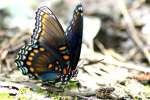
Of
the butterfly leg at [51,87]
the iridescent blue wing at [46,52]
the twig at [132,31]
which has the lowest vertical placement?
the butterfly leg at [51,87]

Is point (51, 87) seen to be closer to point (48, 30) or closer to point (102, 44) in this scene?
point (48, 30)

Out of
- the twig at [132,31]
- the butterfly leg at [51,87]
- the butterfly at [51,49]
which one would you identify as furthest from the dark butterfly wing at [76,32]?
the twig at [132,31]

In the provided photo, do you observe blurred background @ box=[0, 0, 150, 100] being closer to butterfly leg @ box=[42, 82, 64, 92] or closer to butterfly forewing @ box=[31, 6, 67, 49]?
butterfly leg @ box=[42, 82, 64, 92]

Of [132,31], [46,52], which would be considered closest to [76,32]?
[46,52]

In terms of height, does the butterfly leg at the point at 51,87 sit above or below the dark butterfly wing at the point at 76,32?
below

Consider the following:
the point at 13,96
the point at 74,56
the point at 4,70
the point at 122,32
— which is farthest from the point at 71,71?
the point at 122,32

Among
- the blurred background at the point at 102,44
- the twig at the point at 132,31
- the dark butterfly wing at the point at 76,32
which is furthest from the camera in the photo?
the twig at the point at 132,31

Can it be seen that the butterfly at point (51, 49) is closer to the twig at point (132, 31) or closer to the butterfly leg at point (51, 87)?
the butterfly leg at point (51, 87)

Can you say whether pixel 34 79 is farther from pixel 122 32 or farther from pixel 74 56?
pixel 122 32
